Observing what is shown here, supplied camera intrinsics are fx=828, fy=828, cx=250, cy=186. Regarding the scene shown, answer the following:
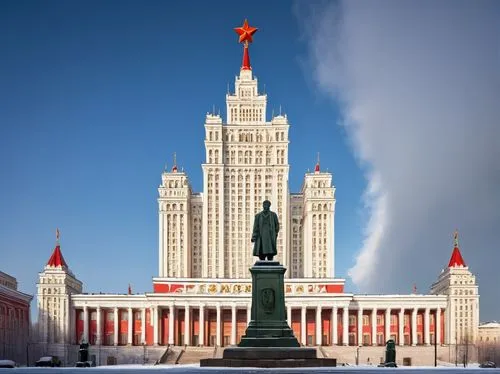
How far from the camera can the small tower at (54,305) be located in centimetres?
12699

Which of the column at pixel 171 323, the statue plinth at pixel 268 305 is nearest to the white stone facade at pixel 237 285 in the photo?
the column at pixel 171 323

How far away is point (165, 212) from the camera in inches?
5807

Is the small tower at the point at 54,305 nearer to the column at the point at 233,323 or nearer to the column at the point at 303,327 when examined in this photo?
the column at the point at 233,323

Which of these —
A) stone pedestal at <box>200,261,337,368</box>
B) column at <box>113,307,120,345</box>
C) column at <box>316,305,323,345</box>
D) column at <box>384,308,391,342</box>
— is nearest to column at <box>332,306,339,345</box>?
column at <box>316,305,323,345</box>

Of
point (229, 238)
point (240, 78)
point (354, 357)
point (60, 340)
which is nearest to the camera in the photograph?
point (354, 357)

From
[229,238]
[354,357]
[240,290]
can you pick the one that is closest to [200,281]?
[240,290]

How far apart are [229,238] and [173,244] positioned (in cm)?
1009

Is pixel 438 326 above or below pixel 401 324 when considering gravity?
below

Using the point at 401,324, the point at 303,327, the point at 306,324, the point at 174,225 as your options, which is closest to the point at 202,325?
the point at 303,327

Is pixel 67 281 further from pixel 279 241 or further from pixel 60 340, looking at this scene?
pixel 279 241

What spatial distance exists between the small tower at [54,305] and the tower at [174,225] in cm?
2106

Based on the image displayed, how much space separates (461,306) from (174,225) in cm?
5139

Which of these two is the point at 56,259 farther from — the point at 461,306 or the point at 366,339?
the point at 461,306

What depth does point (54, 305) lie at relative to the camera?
128 meters
